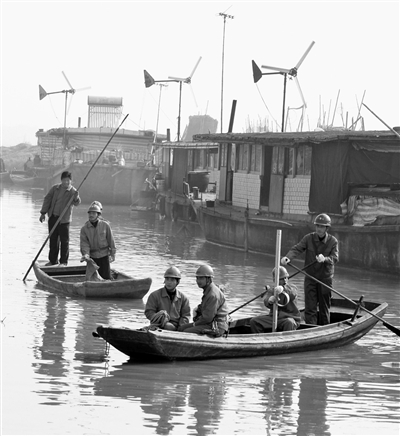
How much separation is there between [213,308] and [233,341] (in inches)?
18.5

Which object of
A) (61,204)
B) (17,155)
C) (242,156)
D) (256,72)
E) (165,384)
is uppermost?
(256,72)

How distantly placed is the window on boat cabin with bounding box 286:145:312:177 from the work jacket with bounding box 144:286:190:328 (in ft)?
42.7

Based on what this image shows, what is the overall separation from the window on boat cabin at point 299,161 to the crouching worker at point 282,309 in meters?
11.9

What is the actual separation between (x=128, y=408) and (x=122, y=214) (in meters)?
32.8

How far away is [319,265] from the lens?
486 inches

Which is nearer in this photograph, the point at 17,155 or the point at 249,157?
the point at 249,157

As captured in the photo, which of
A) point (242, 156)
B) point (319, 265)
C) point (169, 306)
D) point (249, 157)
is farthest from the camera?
point (242, 156)

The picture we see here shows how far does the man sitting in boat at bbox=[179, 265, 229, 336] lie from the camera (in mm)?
10492

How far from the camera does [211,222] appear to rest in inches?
1079

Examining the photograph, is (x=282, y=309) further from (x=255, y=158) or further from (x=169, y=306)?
(x=255, y=158)

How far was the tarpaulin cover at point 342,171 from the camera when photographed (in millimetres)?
21406

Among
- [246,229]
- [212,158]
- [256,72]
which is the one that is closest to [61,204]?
[246,229]

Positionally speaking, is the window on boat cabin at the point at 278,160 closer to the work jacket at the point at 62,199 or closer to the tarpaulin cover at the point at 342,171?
the tarpaulin cover at the point at 342,171

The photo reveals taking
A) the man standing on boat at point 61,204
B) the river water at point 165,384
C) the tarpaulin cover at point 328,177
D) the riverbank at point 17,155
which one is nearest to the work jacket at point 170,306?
the river water at point 165,384
